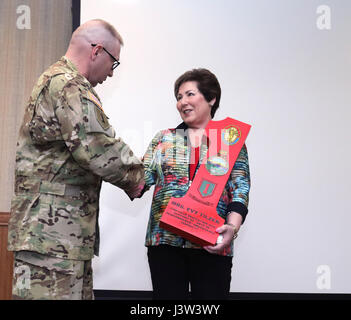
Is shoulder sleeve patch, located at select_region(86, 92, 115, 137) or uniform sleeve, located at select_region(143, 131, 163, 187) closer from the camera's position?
shoulder sleeve patch, located at select_region(86, 92, 115, 137)

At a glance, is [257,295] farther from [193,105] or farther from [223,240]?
[193,105]

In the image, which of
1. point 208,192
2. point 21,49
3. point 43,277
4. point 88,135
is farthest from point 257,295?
point 21,49

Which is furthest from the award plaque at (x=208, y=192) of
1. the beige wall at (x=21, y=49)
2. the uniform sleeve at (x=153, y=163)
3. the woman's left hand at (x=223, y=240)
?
the beige wall at (x=21, y=49)

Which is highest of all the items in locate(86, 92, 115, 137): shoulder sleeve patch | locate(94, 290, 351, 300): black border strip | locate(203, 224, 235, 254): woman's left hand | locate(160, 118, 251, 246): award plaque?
locate(86, 92, 115, 137): shoulder sleeve patch

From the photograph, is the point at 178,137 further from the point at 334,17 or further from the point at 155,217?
the point at 334,17

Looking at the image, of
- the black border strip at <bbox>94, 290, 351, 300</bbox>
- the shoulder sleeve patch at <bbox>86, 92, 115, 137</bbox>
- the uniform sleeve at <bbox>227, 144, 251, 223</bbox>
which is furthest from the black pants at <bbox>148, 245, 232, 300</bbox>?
the black border strip at <bbox>94, 290, 351, 300</bbox>

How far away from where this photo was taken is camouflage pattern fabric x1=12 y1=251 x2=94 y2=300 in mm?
1168

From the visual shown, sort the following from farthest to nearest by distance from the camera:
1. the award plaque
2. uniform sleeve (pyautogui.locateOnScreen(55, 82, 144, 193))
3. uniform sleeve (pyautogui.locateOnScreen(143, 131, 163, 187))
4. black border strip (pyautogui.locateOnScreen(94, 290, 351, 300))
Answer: black border strip (pyautogui.locateOnScreen(94, 290, 351, 300)) → uniform sleeve (pyautogui.locateOnScreen(143, 131, 163, 187)) → the award plaque → uniform sleeve (pyautogui.locateOnScreen(55, 82, 144, 193))

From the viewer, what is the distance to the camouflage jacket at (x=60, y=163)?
118cm

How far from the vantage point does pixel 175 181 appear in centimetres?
148

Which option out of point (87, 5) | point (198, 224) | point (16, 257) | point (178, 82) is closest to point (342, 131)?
point (178, 82)

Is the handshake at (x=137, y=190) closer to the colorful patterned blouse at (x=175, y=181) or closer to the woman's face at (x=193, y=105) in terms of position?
the colorful patterned blouse at (x=175, y=181)

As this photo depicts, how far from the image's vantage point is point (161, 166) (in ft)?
4.97

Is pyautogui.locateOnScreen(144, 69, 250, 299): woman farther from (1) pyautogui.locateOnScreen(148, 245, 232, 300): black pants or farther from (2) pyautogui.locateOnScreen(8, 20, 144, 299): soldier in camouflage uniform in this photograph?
(2) pyautogui.locateOnScreen(8, 20, 144, 299): soldier in camouflage uniform
